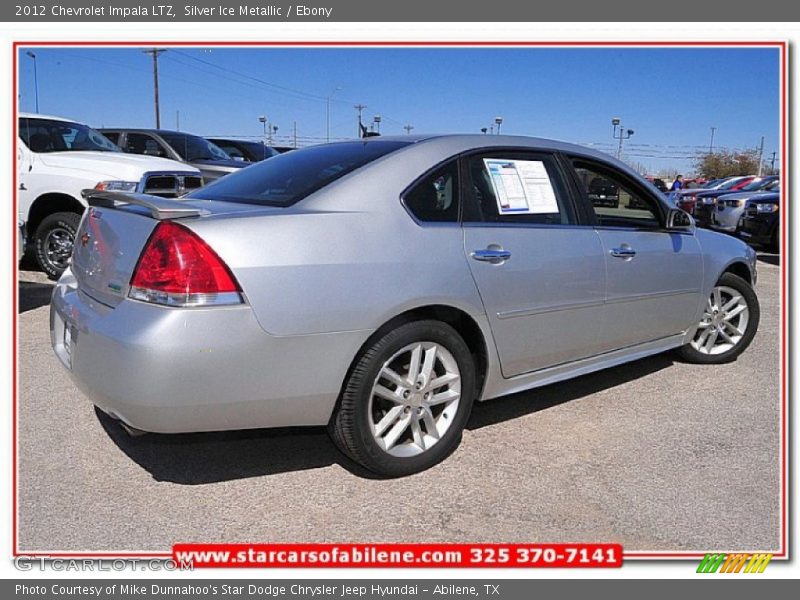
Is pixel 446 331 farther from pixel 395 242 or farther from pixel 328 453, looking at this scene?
pixel 328 453

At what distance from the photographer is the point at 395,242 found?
117 inches

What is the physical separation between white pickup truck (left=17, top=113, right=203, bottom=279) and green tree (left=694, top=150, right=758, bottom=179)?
55.4 metres

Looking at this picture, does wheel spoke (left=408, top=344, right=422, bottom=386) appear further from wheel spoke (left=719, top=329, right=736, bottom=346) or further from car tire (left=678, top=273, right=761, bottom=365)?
wheel spoke (left=719, top=329, right=736, bottom=346)

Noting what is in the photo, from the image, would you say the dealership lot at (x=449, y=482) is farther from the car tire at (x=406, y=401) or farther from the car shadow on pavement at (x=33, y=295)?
the car shadow on pavement at (x=33, y=295)

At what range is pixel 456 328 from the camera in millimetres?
A: 3357

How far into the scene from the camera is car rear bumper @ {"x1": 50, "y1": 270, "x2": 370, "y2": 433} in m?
2.53

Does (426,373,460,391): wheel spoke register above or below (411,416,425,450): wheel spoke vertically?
above

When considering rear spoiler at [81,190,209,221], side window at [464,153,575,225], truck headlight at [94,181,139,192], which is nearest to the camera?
rear spoiler at [81,190,209,221]

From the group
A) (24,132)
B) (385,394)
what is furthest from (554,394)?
(24,132)

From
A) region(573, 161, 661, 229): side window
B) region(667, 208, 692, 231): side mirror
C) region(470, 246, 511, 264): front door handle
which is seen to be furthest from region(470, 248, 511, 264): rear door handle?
region(667, 208, 692, 231): side mirror

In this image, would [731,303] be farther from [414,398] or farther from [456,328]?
[414,398]

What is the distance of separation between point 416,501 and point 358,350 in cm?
70

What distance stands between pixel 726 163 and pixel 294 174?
61.1 meters

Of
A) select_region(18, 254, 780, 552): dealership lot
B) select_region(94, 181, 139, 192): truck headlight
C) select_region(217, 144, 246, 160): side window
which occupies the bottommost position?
select_region(18, 254, 780, 552): dealership lot
